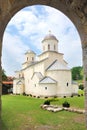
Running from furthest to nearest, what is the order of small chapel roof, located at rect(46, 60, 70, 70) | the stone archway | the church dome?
the church dome, small chapel roof, located at rect(46, 60, 70, 70), the stone archway

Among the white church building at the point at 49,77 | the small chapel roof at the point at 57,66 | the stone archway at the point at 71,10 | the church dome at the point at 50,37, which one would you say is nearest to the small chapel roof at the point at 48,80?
the white church building at the point at 49,77

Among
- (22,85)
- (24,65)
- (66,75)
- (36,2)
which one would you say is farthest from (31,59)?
(36,2)

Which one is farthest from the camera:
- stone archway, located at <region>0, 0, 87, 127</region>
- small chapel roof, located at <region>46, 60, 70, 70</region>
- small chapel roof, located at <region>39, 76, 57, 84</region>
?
small chapel roof, located at <region>46, 60, 70, 70</region>

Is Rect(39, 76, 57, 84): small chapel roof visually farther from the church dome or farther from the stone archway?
the stone archway

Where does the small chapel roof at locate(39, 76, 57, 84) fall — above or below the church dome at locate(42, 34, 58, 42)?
below

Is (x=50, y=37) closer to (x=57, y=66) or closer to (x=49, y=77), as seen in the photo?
(x=57, y=66)

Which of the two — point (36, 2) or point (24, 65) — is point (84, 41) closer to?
point (36, 2)

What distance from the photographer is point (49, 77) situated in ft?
114

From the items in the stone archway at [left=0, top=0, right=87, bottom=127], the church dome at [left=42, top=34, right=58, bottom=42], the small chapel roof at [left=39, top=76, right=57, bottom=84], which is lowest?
the small chapel roof at [left=39, top=76, right=57, bottom=84]

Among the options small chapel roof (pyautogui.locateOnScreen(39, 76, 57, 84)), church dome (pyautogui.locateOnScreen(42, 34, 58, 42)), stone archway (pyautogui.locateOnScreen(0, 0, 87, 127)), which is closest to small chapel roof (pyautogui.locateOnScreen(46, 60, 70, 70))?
small chapel roof (pyautogui.locateOnScreen(39, 76, 57, 84))

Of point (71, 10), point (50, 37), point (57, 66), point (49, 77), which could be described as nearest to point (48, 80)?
point (49, 77)

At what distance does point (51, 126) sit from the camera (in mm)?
11188

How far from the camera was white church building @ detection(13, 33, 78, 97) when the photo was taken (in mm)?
33125

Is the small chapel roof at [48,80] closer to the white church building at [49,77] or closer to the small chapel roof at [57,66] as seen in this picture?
the white church building at [49,77]
